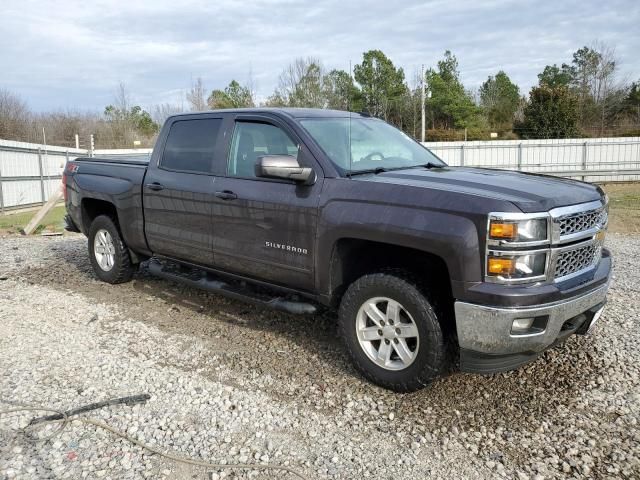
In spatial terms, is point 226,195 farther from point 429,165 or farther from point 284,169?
point 429,165

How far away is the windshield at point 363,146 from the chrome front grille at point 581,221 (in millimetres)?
1394

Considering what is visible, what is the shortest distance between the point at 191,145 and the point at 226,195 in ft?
2.95

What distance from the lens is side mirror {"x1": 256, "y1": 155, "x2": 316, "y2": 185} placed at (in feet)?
12.4

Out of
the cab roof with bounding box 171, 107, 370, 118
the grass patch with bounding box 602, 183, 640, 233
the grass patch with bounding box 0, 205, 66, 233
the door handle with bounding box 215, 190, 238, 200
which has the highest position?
the cab roof with bounding box 171, 107, 370, 118

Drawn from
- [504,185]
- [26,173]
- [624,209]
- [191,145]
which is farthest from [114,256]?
[26,173]

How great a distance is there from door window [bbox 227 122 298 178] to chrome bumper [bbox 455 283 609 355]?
1959 millimetres

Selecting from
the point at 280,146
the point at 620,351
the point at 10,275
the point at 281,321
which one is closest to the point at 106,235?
the point at 10,275

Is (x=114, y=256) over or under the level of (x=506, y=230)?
under

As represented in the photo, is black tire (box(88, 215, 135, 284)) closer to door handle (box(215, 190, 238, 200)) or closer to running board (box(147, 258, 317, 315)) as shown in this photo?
running board (box(147, 258, 317, 315))

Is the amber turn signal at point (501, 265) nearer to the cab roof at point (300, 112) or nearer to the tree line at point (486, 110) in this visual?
the cab roof at point (300, 112)

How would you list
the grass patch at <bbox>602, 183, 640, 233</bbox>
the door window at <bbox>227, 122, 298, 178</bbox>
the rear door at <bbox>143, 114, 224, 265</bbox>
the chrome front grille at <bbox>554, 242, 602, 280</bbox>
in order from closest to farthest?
the chrome front grille at <bbox>554, 242, 602, 280</bbox>, the door window at <bbox>227, 122, 298, 178</bbox>, the rear door at <bbox>143, 114, 224, 265</bbox>, the grass patch at <bbox>602, 183, 640, 233</bbox>

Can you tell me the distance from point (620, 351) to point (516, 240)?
6.44 feet

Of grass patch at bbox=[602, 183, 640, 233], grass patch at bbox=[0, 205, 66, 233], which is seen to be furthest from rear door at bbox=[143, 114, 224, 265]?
grass patch at bbox=[602, 183, 640, 233]

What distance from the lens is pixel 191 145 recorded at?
511cm
